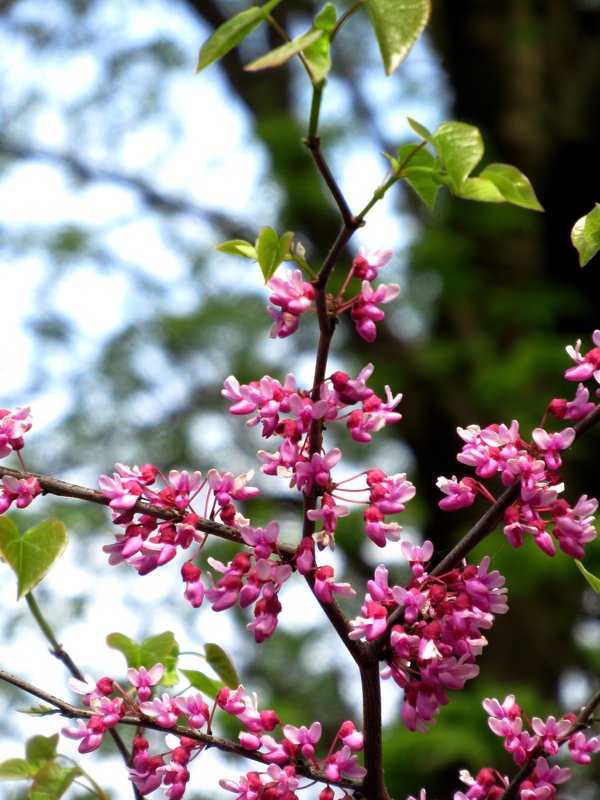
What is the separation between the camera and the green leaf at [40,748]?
59 centimetres

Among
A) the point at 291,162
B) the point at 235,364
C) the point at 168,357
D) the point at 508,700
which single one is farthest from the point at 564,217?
the point at 508,700

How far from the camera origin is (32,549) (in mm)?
462

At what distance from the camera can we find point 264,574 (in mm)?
443

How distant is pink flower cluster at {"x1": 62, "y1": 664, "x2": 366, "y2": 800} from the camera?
46cm

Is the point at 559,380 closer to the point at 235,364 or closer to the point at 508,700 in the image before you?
the point at 235,364

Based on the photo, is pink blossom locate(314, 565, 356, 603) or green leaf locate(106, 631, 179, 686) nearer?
pink blossom locate(314, 565, 356, 603)

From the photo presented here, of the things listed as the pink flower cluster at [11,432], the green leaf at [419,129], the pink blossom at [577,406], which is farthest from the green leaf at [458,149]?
the pink flower cluster at [11,432]

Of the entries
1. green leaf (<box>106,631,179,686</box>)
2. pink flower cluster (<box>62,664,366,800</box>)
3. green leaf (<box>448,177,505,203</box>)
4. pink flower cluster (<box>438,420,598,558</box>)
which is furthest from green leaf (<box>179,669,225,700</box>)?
green leaf (<box>448,177,505,203</box>)

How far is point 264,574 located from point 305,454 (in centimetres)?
6

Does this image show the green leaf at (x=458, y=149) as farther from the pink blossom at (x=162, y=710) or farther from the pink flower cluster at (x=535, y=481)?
the pink blossom at (x=162, y=710)

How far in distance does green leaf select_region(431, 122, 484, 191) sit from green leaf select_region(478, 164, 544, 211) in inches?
1.4

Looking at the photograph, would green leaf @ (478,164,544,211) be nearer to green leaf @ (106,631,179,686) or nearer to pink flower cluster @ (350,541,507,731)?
pink flower cluster @ (350,541,507,731)

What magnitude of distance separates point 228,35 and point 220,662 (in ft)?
1.23

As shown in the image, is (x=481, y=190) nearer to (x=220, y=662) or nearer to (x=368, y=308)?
(x=368, y=308)
